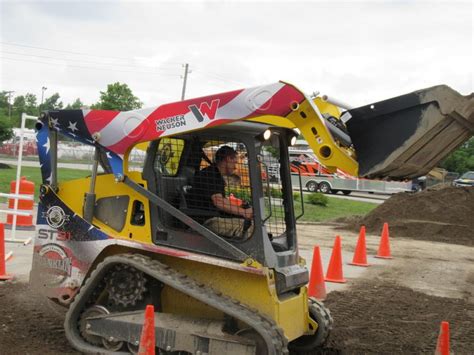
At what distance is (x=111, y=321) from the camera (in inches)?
207

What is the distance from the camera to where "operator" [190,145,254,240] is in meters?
5.31

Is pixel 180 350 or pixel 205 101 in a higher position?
pixel 205 101

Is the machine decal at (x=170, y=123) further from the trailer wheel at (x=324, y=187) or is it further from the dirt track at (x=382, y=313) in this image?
the trailer wheel at (x=324, y=187)

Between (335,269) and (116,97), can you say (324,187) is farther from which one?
(335,269)

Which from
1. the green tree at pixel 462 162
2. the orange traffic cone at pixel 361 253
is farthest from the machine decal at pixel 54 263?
the green tree at pixel 462 162

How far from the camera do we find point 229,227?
537 centimetres

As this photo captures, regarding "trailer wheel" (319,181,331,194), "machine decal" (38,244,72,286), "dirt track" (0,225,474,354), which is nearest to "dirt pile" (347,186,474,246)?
"dirt track" (0,225,474,354)

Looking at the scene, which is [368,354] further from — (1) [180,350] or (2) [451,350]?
(1) [180,350]

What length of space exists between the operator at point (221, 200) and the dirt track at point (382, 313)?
5.81ft

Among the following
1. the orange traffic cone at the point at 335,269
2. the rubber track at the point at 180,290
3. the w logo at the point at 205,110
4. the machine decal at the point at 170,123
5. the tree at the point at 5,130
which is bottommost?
the orange traffic cone at the point at 335,269

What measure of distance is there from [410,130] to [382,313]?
4101 mm

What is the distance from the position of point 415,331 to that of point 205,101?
13.1 feet

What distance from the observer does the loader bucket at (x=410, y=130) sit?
4.43 m

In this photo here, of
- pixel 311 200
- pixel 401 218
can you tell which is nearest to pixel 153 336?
pixel 401 218
